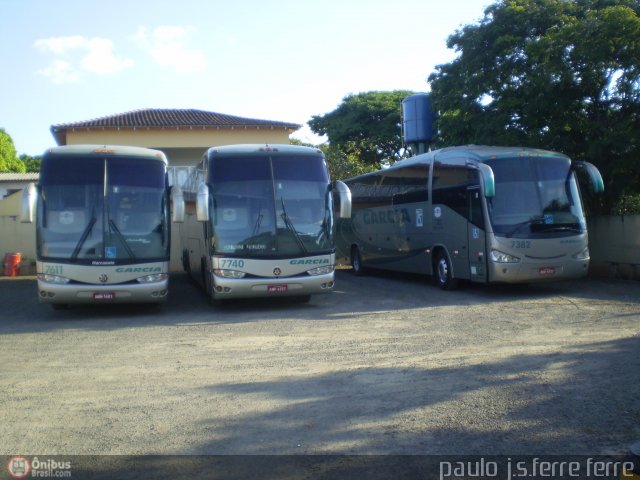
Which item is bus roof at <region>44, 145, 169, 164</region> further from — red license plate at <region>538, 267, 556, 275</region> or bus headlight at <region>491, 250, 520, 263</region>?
red license plate at <region>538, 267, 556, 275</region>

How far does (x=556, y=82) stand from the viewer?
18.7 metres

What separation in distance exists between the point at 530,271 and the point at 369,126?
32727 mm

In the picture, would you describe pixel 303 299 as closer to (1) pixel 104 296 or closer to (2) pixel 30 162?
(1) pixel 104 296

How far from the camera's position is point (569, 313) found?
12930 mm

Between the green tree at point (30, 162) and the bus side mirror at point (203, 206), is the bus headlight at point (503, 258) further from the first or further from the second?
the green tree at point (30, 162)

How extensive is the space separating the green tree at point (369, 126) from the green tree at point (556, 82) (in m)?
22.6

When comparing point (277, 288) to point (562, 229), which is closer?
point (277, 288)

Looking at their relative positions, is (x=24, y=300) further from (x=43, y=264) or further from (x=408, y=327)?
(x=408, y=327)

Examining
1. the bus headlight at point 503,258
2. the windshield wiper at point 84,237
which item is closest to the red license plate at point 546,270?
the bus headlight at point 503,258

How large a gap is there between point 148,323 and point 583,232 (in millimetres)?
9579

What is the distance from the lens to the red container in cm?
2444

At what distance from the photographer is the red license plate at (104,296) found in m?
13.7

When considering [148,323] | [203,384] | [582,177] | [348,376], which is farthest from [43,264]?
[582,177]

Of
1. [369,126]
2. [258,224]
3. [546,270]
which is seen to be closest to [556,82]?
[546,270]
